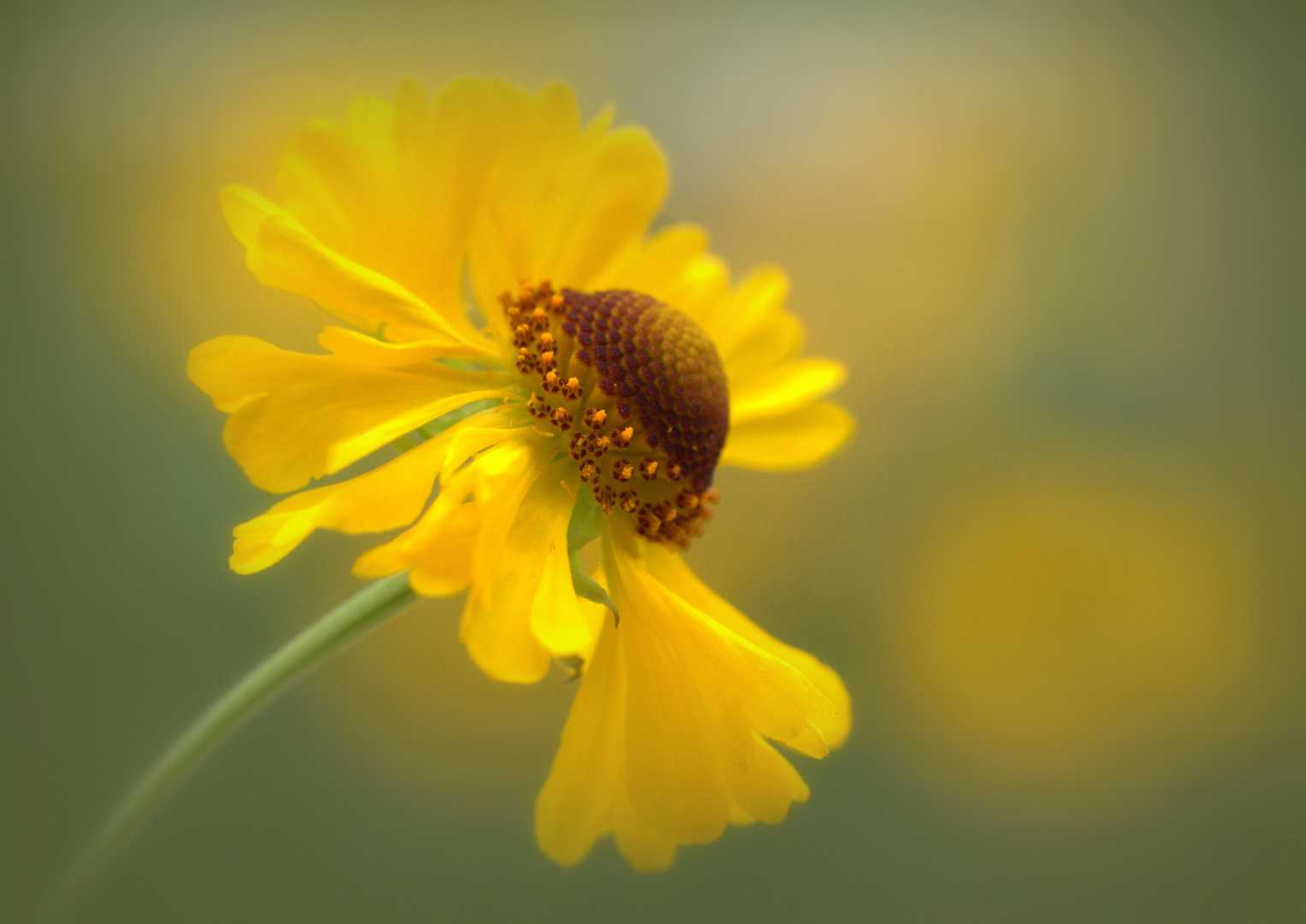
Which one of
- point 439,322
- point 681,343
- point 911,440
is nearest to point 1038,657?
point 911,440

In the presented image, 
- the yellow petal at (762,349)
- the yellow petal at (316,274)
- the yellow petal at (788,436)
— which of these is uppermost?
the yellow petal at (762,349)

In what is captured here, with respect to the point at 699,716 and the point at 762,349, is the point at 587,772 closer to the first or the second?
the point at 699,716

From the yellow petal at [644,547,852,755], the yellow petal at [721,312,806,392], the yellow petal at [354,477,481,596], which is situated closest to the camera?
the yellow petal at [354,477,481,596]

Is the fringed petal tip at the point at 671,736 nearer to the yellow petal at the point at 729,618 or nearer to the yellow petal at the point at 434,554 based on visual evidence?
the yellow petal at the point at 729,618

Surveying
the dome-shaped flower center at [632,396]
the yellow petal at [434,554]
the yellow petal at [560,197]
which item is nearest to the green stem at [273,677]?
the yellow petal at [434,554]

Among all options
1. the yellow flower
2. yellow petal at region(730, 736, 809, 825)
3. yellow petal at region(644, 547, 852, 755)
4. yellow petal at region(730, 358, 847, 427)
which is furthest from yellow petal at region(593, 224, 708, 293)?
yellow petal at region(730, 736, 809, 825)

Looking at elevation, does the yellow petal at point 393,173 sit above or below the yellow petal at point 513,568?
above

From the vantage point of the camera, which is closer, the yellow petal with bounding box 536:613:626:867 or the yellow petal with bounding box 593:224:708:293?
the yellow petal with bounding box 536:613:626:867

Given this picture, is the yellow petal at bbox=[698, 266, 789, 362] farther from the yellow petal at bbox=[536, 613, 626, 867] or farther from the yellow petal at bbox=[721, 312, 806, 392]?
the yellow petal at bbox=[536, 613, 626, 867]
